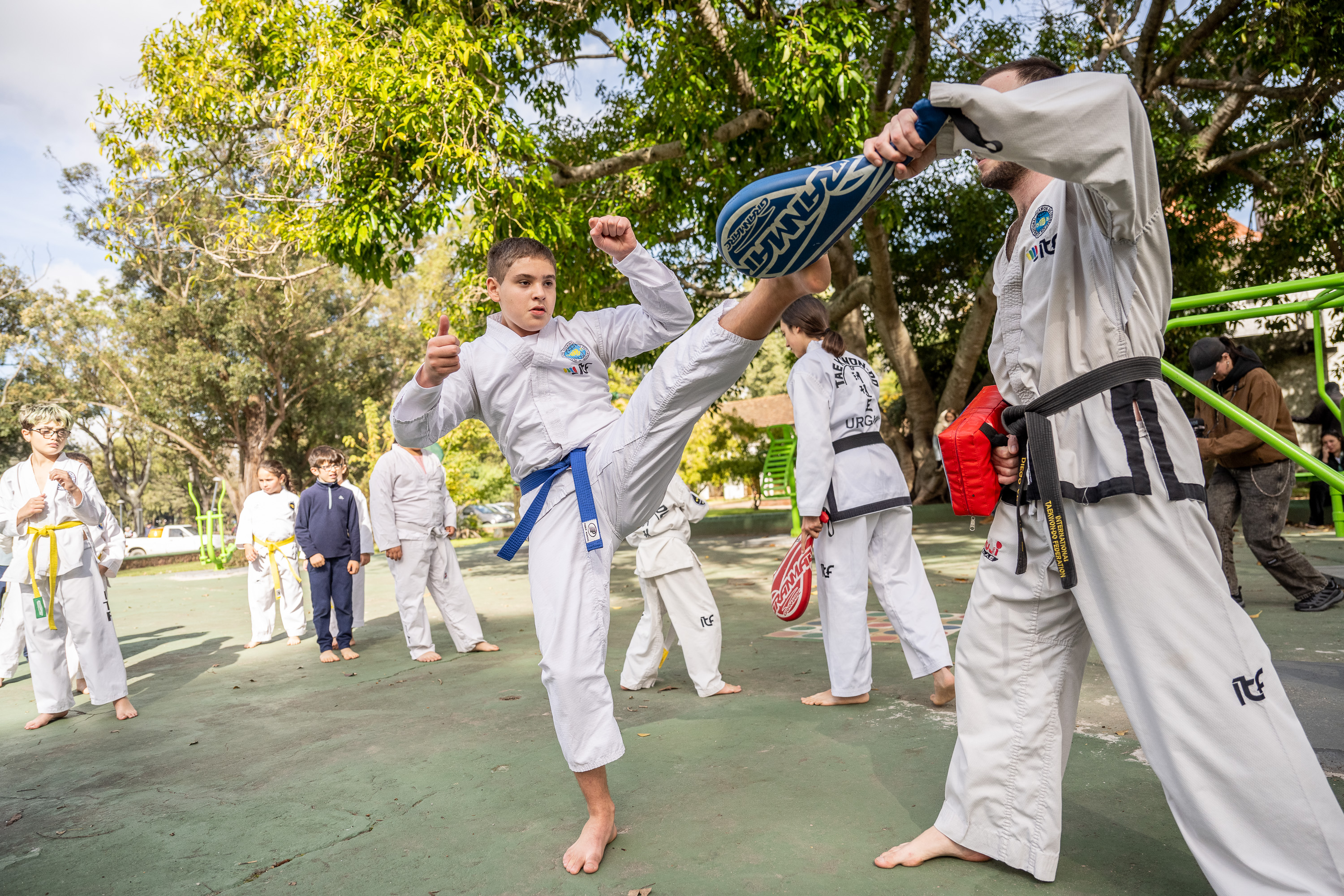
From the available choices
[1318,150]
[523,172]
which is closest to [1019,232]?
[523,172]

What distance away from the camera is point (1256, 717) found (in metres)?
1.84

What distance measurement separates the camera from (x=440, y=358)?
102 inches

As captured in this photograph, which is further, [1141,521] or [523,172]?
[523,172]

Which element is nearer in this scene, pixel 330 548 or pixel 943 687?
pixel 943 687

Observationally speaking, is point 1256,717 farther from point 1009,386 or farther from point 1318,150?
point 1318,150

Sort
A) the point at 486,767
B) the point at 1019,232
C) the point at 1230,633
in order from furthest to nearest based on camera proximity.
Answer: the point at 486,767 < the point at 1019,232 < the point at 1230,633

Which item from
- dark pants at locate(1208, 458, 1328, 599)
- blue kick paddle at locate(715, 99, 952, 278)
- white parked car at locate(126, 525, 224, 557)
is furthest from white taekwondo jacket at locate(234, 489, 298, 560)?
white parked car at locate(126, 525, 224, 557)

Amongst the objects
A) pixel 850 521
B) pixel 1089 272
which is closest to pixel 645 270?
pixel 1089 272

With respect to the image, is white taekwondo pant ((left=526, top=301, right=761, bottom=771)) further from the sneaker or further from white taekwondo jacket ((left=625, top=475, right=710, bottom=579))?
the sneaker

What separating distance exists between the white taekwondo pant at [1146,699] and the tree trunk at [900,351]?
10.7m

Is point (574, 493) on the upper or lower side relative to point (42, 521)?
lower

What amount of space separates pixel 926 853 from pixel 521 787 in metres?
1.58

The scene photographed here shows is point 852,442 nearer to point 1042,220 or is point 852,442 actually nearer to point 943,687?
point 943,687

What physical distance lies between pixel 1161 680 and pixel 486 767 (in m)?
2.60
